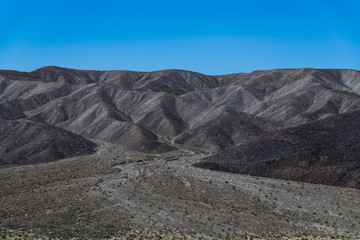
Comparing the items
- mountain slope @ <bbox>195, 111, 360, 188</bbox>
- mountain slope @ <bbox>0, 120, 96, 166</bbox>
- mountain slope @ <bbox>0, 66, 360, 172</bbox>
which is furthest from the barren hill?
mountain slope @ <bbox>0, 120, 96, 166</bbox>

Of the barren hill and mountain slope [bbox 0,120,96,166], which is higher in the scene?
the barren hill

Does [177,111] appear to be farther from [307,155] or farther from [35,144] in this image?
[307,155]

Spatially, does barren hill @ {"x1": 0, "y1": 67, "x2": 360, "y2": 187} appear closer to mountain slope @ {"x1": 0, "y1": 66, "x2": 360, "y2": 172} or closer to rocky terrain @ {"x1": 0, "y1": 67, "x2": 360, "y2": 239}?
mountain slope @ {"x1": 0, "y1": 66, "x2": 360, "y2": 172}

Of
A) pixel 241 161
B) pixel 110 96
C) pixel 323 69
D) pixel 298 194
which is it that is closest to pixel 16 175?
pixel 241 161

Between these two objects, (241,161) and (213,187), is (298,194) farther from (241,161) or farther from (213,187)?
(241,161)

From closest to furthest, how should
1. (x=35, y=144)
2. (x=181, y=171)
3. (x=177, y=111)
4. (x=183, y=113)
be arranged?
(x=181, y=171) → (x=35, y=144) → (x=183, y=113) → (x=177, y=111)

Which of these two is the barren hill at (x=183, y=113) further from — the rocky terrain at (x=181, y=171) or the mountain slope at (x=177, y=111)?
the rocky terrain at (x=181, y=171)

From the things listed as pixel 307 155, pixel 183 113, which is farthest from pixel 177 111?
pixel 307 155

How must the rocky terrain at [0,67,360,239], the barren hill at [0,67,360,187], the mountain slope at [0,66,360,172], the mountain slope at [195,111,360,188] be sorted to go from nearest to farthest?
the rocky terrain at [0,67,360,239] < the mountain slope at [195,111,360,188] < the barren hill at [0,67,360,187] < the mountain slope at [0,66,360,172]
